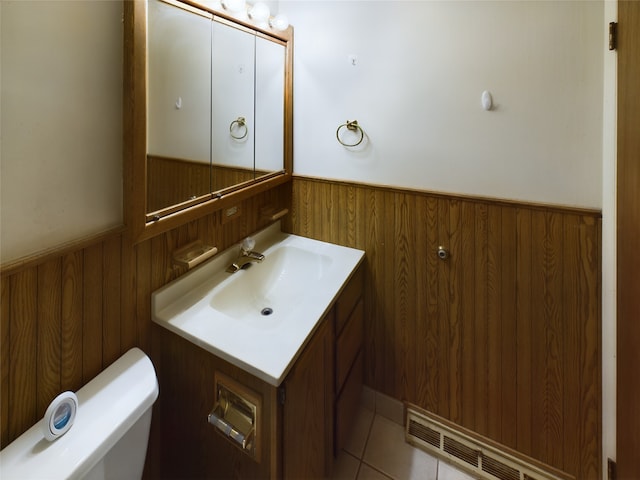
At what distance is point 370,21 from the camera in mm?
1403

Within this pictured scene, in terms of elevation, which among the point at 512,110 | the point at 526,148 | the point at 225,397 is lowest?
the point at 225,397

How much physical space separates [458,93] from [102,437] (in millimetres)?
1544

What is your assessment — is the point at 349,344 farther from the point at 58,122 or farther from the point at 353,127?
the point at 58,122

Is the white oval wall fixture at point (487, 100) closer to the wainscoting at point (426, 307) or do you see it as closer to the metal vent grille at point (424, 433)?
the wainscoting at point (426, 307)

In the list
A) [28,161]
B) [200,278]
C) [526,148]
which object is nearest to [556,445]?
[526,148]

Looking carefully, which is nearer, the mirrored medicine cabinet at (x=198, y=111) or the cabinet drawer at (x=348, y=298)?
the mirrored medicine cabinet at (x=198, y=111)

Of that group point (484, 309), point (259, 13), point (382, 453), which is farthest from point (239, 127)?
point (382, 453)

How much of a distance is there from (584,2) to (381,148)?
793 millimetres

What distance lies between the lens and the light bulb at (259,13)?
135 cm

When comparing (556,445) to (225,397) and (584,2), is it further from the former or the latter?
(584,2)

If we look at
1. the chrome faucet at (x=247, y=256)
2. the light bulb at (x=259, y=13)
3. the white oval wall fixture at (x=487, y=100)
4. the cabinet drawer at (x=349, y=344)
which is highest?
the light bulb at (x=259, y=13)

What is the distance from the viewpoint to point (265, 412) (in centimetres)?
92

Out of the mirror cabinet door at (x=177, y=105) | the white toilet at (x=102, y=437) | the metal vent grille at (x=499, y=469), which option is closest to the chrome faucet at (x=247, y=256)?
the mirror cabinet door at (x=177, y=105)

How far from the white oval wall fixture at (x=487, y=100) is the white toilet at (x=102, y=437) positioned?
1446mm
